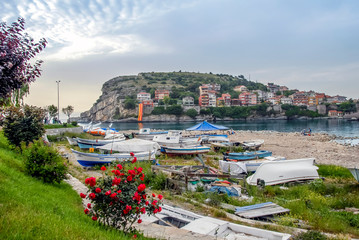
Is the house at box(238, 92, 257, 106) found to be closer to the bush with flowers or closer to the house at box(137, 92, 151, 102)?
the house at box(137, 92, 151, 102)

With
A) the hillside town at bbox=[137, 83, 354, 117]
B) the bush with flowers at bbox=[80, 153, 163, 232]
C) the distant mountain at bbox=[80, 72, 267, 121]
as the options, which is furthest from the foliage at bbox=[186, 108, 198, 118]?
the bush with flowers at bbox=[80, 153, 163, 232]

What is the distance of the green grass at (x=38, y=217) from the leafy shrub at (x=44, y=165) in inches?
38.7

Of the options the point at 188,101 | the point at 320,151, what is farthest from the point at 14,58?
the point at 188,101

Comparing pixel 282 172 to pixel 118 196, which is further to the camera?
pixel 282 172

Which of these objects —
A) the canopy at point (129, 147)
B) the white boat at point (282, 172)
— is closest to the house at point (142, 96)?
the canopy at point (129, 147)

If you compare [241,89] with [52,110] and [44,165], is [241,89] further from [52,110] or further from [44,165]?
[44,165]

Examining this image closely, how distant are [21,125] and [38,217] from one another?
9222 millimetres

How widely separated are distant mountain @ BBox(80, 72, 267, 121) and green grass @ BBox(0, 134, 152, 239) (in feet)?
406

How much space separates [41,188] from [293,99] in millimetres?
154339

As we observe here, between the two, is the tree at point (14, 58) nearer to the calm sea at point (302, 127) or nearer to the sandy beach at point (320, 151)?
the sandy beach at point (320, 151)

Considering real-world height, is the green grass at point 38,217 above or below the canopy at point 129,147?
above

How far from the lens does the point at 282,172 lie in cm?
1291

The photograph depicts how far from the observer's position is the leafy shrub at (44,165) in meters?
8.50

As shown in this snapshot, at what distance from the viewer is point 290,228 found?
6.69m
